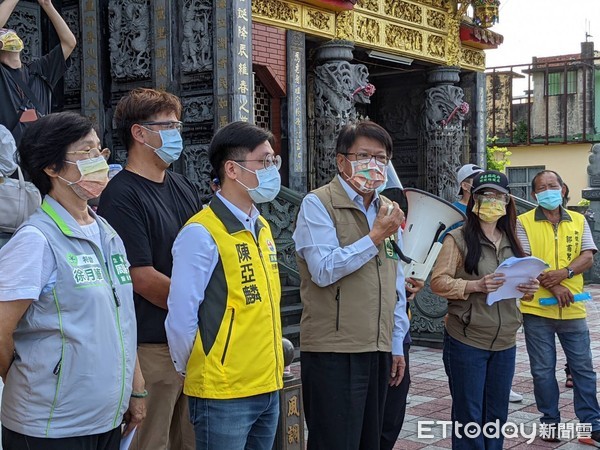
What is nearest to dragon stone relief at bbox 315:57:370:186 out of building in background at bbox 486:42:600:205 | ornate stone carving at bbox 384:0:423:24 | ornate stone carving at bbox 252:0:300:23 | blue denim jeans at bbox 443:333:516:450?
ornate stone carving at bbox 252:0:300:23

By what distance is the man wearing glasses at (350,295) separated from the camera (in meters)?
3.56

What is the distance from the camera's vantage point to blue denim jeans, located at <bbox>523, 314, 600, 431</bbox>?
5469 millimetres

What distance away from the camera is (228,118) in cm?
834

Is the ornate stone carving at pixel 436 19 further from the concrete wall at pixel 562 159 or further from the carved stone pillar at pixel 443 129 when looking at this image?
the concrete wall at pixel 562 159

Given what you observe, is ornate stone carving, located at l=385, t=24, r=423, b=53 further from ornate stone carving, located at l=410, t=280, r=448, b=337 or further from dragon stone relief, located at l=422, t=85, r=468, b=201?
ornate stone carving, located at l=410, t=280, r=448, b=337

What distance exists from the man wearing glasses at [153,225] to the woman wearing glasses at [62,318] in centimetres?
61

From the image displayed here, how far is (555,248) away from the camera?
18.6 feet

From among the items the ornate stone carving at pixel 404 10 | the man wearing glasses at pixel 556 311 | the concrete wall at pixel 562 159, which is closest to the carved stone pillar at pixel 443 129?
the ornate stone carving at pixel 404 10

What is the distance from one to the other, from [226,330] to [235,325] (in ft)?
0.13

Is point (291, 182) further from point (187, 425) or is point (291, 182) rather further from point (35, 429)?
point (35, 429)

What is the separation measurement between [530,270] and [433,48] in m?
10.5

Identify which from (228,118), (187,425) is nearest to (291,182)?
(228,118)

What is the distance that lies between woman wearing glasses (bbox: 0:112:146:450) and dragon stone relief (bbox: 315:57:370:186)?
9.02m

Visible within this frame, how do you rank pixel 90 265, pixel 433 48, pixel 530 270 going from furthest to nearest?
1. pixel 433 48
2. pixel 530 270
3. pixel 90 265
